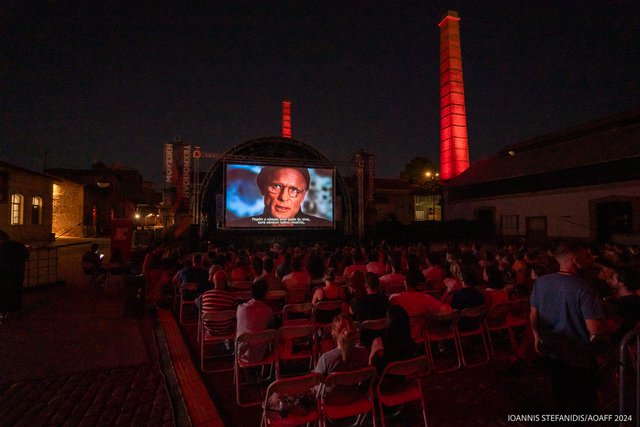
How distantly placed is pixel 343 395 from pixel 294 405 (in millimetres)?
387

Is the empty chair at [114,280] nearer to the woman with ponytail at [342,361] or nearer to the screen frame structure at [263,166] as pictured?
the screen frame structure at [263,166]

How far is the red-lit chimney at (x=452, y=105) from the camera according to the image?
26.0 metres

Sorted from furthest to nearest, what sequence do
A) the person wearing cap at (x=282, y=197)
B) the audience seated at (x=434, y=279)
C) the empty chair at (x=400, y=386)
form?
the person wearing cap at (x=282, y=197) → the audience seated at (x=434, y=279) → the empty chair at (x=400, y=386)

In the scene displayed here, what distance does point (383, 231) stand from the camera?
786 inches

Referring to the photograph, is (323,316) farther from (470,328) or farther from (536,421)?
(536,421)

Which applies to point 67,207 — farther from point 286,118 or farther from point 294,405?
point 294,405

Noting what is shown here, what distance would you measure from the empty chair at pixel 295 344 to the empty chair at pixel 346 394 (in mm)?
969

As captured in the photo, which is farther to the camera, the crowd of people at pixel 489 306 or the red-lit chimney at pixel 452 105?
the red-lit chimney at pixel 452 105

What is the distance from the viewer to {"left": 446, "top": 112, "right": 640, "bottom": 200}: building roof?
14977mm

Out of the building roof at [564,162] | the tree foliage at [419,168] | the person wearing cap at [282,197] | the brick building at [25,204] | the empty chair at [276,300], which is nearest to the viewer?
the empty chair at [276,300]

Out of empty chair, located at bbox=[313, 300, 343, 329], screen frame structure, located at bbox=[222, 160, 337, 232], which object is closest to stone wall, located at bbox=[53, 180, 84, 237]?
screen frame structure, located at bbox=[222, 160, 337, 232]

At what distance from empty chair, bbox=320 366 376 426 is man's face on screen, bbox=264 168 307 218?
13433mm

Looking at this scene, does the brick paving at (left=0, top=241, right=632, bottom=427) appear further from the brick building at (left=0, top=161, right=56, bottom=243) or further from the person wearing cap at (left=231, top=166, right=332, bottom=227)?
the brick building at (left=0, top=161, right=56, bottom=243)

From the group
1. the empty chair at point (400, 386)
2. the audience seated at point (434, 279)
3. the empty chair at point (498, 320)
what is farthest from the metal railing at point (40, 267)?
the empty chair at point (498, 320)
